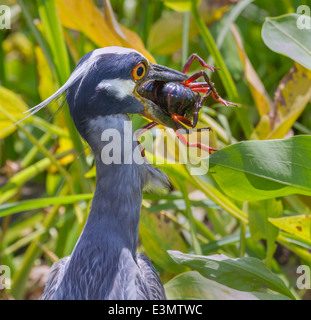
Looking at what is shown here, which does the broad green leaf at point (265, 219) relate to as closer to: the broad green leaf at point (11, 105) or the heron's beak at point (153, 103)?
the heron's beak at point (153, 103)

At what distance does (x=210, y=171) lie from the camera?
1.15m

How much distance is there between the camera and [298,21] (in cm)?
133

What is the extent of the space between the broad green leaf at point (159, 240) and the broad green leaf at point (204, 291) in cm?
15

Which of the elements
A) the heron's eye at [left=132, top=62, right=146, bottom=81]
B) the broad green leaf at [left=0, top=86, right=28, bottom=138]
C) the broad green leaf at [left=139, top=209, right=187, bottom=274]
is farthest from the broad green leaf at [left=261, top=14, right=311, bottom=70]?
the broad green leaf at [left=0, top=86, right=28, bottom=138]

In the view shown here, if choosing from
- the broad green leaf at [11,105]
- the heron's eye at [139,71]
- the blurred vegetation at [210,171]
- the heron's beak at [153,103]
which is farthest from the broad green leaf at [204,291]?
the broad green leaf at [11,105]

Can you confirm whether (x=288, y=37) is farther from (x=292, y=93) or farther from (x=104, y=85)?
(x=104, y=85)

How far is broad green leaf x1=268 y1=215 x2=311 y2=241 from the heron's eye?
431mm

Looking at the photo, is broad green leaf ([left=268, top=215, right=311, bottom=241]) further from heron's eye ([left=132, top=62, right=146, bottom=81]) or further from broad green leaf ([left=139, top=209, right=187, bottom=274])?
heron's eye ([left=132, top=62, right=146, bottom=81])

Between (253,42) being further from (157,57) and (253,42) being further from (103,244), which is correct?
(103,244)

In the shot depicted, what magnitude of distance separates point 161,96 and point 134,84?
9 centimetres

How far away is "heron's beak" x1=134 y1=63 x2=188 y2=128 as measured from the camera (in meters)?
1.08

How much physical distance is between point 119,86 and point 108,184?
183 mm

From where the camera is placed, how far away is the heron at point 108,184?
38.6 inches
